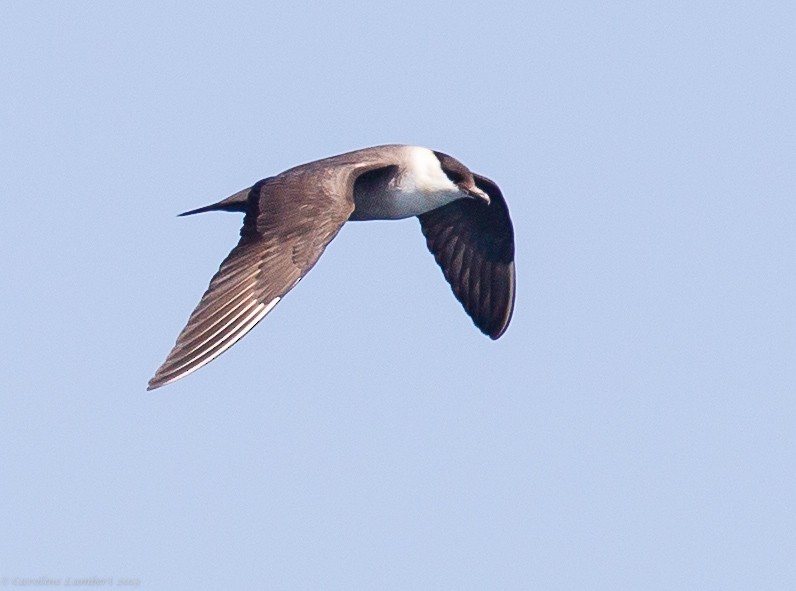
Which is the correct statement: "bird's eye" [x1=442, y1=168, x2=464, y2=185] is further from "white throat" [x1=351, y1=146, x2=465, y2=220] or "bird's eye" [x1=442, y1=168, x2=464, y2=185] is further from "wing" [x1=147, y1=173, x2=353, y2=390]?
"wing" [x1=147, y1=173, x2=353, y2=390]

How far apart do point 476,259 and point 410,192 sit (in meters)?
1.99

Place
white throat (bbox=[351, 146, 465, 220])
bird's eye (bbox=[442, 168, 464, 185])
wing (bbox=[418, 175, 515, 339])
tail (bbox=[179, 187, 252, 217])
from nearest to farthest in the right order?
tail (bbox=[179, 187, 252, 217]) < white throat (bbox=[351, 146, 465, 220]) < bird's eye (bbox=[442, 168, 464, 185]) < wing (bbox=[418, 175, 515, 339])

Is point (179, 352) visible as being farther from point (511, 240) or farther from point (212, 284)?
point (511, 240)

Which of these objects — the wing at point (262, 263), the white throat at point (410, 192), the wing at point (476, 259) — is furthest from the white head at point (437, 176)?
the wing at point (262, 263)

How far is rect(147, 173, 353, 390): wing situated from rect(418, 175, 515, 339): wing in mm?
3341

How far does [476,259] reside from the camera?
16719 millimetres

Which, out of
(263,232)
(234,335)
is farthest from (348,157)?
(234,335)

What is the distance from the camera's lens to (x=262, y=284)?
1232cm

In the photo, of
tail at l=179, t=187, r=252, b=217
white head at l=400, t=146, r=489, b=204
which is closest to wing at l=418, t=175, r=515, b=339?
white head at l=400, t=146, r=489, b=204

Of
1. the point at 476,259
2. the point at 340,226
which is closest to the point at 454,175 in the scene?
the point at 476,259

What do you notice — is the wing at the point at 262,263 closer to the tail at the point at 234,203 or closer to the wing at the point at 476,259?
the tail at the point at 234,203

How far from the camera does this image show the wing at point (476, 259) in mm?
16625

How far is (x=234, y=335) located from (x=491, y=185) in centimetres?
490

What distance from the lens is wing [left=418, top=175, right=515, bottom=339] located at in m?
16.6
